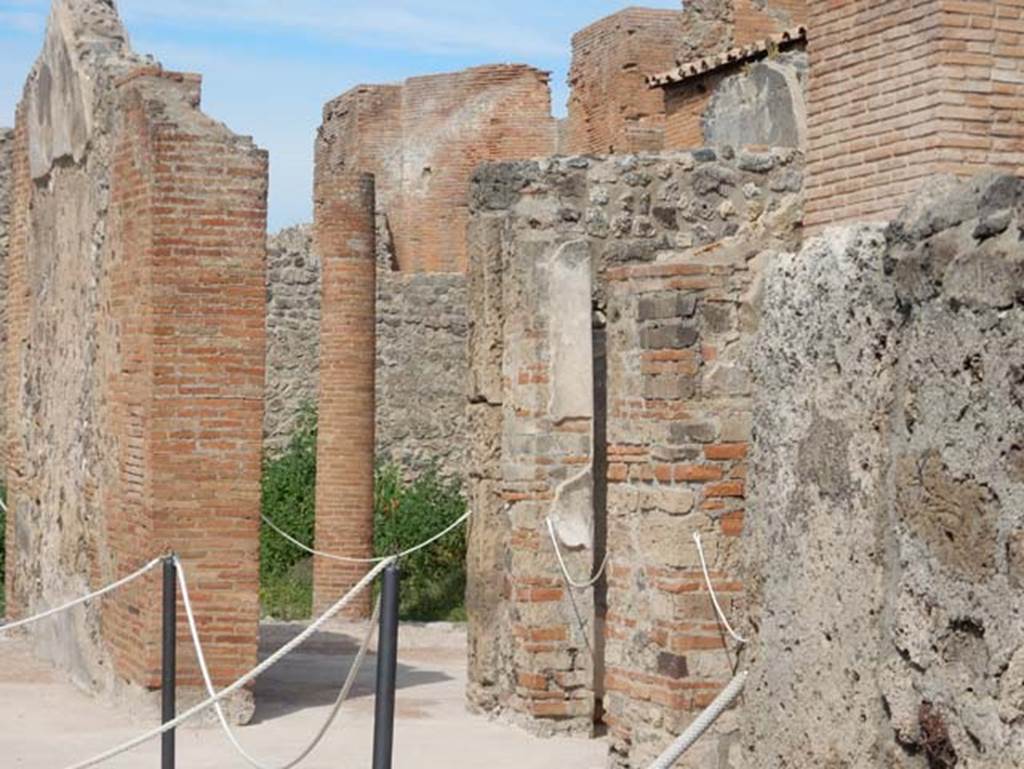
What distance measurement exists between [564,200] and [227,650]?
8.73ft

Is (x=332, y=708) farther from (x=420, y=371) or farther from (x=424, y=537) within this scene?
(x=420, y=371)

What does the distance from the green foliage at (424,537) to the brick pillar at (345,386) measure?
87 centimetres

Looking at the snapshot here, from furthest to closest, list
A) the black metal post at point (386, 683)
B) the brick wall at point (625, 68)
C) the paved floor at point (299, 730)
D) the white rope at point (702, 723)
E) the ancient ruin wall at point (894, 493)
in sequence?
the brick wall at point (625, 68)
the paved floor at point (299, 730)
the black metal post at point (386, 683)
the white rope at point (702, 723)
the ancient ruin wall at point (894, 493)

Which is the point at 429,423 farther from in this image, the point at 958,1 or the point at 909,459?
the point at 909,459

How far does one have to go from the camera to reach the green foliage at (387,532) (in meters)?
17.0

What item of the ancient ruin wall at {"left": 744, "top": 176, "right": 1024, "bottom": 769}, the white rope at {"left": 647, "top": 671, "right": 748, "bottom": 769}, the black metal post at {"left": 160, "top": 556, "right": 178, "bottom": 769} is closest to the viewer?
the ancient ruin wall at {"left": 744, "top": 176, "right": 1024, "bottom": 769}

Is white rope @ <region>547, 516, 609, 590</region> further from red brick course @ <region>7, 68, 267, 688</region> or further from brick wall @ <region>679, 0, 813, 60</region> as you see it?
brick wall @ <region>679, 0, 813, 60</region>

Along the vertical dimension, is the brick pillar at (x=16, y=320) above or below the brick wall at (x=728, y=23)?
below

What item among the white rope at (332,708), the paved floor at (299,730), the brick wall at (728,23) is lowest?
the paved floor at (299,730)

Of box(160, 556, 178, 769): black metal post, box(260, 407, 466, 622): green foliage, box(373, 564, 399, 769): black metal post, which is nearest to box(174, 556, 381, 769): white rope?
box(373, 564, 399, 769): black metal post

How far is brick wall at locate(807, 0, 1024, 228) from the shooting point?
897 centimetres

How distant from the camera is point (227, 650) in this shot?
9727 millimetres

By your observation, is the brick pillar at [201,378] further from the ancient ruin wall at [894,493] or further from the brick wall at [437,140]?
the brick wall at [437,140]

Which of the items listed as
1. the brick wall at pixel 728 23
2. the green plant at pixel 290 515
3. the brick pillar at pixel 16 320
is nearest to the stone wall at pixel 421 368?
the green plant at pixel 290 515
